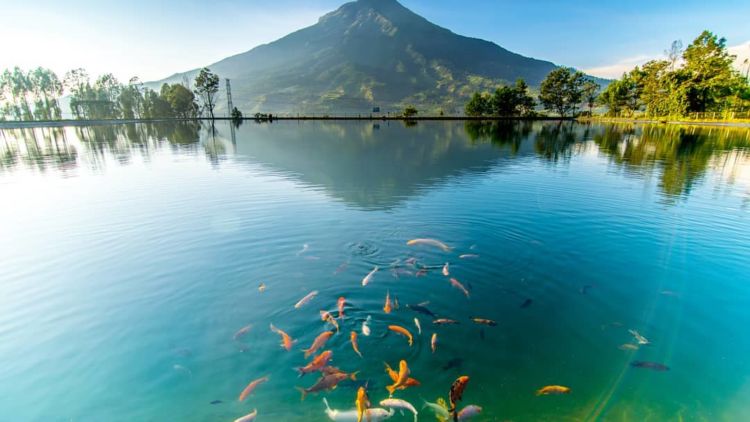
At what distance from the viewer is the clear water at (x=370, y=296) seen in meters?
5.60

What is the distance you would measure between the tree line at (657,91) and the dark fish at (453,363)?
106 meters

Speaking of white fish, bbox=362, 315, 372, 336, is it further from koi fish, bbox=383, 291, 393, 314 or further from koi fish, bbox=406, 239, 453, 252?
koi fish, bbox=406, 239, 453, 252

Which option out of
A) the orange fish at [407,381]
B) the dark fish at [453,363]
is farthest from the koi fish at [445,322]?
the orange fish at [407,381]

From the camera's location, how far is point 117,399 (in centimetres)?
555

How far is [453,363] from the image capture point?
6.14 m

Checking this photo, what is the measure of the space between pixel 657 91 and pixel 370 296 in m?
116

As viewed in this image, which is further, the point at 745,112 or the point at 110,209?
the point at 745,112

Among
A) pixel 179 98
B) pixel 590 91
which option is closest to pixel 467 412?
pixel 179 98

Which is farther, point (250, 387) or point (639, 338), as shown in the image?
point (639, 338)

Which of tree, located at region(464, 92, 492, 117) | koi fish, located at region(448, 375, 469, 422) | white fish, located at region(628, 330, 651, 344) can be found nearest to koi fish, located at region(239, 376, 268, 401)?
koi fish, located at region(448, 375, 469, 422)

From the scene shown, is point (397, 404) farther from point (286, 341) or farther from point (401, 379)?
point (286, 341)

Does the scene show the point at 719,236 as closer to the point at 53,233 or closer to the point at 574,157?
the point at 574,157

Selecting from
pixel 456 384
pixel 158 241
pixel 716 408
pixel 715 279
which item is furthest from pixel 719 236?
pixel 158 241

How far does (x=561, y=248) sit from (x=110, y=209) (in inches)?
743
